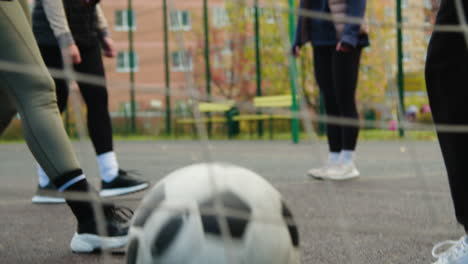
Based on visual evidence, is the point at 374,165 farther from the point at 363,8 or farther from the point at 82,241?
the point at 82,241

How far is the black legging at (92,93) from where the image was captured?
3055mm

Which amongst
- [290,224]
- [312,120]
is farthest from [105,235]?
[312,120]

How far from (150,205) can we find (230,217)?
A: 0.20 metres

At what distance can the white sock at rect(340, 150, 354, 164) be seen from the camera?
373 cm

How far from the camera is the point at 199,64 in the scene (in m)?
15.4

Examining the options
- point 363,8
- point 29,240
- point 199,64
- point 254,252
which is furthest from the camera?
point 199,64

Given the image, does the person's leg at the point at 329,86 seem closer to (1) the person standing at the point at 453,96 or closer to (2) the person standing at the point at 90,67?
(2) the person standing at the point at 90,67

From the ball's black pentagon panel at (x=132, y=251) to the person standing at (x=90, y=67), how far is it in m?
1.80

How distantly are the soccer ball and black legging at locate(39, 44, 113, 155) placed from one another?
1813mm

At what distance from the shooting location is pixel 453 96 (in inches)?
71.1

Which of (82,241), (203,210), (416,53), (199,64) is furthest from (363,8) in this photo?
(199,64)

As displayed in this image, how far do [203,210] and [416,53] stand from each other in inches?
356

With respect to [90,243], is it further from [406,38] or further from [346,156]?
[406,38]

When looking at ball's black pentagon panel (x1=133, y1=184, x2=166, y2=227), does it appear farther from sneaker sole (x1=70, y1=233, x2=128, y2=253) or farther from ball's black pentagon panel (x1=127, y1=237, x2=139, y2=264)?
sneaker sole (x1=70, y1=233, x2=128, y2=253)
